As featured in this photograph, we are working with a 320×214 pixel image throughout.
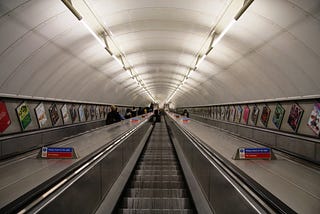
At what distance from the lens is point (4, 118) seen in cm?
627

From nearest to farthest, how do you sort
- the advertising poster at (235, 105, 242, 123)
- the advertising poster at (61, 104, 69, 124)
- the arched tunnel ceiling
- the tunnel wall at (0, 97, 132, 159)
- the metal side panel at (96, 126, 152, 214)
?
the metal side panel at (96, 126, 152, 214), the arched tunnel ceiling, the tunnel wall at (0, 97, 132, 159), the advertising poster at (61, 104, 69, 124), the advertising poster at (235, 105, 242, 123)

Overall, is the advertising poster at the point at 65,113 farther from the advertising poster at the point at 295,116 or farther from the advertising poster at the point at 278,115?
the advertising poster at the point at 295,116

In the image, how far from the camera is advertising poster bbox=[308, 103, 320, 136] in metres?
5.85

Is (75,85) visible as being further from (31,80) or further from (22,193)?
(22,193)

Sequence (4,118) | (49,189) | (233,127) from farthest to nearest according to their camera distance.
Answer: (233,127)
(4,118)
(49,189)

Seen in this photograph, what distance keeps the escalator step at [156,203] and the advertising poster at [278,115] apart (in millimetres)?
5232

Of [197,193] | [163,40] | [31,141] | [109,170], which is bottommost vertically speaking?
[197,193]

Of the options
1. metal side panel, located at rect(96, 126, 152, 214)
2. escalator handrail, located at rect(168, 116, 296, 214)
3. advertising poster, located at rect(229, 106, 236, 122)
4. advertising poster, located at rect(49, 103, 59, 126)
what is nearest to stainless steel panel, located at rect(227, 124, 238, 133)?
advertising poster, located at rect(229, 106, 236, 122)

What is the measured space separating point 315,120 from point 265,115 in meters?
3.04

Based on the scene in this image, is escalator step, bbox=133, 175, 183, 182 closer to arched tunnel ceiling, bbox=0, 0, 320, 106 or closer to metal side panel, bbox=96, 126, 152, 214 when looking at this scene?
metal side panel, bbox=96, 126, 152, 214

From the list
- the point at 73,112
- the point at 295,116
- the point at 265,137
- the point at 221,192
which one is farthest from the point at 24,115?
the point at 295,116

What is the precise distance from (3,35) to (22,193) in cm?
409

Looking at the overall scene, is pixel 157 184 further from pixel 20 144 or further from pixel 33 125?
pixel 33 125

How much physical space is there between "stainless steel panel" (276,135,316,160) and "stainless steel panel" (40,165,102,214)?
450cm
